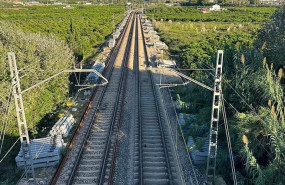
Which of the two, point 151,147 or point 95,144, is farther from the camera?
point 95,144

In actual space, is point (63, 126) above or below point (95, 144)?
above

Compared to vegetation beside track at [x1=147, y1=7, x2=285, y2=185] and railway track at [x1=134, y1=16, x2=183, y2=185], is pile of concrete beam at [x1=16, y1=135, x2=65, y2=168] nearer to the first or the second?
railway track at [x1=134, y1=16, x2=183, y2=185]

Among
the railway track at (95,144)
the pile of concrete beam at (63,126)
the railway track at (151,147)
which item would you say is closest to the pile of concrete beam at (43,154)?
the railway track at (95,144)

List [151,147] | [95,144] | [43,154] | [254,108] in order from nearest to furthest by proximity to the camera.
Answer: [254,108] < [43,154] < [151,147] < [95,144]

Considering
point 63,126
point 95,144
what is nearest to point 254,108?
point 95,144

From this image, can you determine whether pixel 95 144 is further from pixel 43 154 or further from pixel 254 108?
pixel 254 108

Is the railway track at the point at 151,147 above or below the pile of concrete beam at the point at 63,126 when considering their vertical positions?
below

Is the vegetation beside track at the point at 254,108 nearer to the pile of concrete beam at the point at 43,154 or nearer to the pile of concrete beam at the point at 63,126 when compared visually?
the pile of concrete beam at the point at 43,154

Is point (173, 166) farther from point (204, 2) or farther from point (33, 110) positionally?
point (204, 2)
